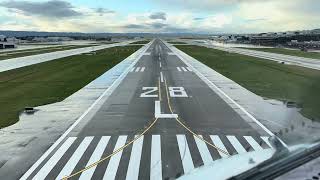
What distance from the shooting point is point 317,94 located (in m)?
7.77

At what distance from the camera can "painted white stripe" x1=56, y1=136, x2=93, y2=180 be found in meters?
15.8

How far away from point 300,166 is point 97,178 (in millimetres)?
10905

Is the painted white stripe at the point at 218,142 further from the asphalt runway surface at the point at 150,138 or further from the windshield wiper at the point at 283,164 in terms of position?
the windshield wiper at the point at 283,164

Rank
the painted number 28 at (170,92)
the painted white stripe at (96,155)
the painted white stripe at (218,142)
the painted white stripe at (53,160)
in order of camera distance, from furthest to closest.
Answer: the painted number 28 at (170,92), the painted white stripe at (218,142), the painted white stripe at (53,160), the painted white stripe at (96,155)

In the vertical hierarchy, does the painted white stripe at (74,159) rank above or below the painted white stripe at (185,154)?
below

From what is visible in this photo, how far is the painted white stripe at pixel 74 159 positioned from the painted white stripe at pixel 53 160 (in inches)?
22.4

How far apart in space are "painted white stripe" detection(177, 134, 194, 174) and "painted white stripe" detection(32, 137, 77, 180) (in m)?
5.48

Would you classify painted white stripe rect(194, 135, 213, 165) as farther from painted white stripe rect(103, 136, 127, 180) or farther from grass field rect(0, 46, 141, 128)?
grass field rect(0, 46, 141, 128)

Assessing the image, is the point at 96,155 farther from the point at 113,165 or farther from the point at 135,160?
the point at 135,160

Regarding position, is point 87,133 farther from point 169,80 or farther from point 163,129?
point 169,80

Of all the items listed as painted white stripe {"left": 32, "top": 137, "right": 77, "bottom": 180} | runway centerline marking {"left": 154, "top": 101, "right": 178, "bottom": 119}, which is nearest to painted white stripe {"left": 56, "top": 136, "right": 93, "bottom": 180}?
painted white stripe {"left": 32, "top": 137, "right": 77, "bottom": 180}

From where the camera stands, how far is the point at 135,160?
56.6 ft

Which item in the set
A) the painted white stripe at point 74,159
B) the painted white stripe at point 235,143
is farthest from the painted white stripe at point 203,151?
the painted white stripe at point 74,159

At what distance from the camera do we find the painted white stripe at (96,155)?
50.9 feet
